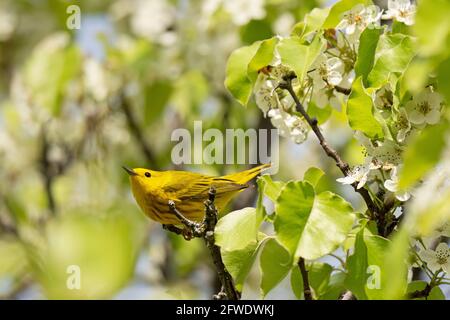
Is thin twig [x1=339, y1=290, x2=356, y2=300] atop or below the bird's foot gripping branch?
below

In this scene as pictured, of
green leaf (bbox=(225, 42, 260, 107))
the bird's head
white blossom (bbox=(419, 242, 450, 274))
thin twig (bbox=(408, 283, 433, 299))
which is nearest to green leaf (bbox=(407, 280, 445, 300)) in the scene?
thin twig (bbox=(408, 283, 433, 299))

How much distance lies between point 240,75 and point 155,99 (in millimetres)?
2499

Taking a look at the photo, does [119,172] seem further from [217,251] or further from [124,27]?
[217,251]

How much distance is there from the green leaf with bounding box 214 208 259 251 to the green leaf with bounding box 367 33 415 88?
41cm

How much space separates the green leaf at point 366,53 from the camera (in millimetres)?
1950

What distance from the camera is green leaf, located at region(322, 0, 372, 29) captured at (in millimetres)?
2055

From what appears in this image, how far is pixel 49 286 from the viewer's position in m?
1.71

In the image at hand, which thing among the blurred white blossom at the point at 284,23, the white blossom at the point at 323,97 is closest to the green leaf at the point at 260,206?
the white blossom at the point at 323,97

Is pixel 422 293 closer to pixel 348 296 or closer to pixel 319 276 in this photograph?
pixel 348 296

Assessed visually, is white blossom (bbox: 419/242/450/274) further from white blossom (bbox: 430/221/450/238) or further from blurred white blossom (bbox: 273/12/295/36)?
blurred white blossom (bbox: 273/12/295/36)

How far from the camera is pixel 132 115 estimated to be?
512 cm

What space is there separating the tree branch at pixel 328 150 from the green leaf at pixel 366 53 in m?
0.17
